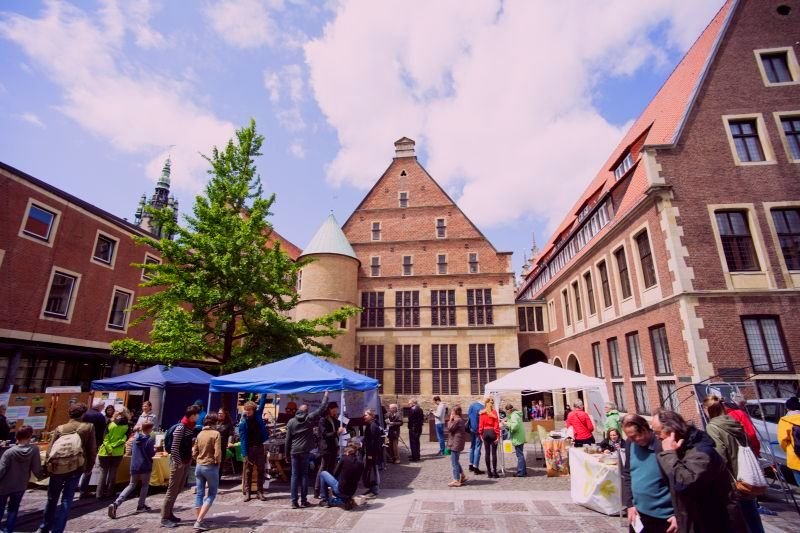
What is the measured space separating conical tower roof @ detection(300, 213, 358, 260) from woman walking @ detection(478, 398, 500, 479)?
16644mm

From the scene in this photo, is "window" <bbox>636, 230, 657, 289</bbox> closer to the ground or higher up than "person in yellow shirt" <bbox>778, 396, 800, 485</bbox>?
higher up

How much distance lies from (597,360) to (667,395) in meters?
5.95

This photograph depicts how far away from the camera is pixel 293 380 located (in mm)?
9047

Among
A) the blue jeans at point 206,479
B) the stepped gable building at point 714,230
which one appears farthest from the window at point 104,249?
the stepped gable building at point 714,230

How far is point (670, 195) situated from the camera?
44.5 feet

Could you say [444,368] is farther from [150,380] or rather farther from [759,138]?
[759,138]

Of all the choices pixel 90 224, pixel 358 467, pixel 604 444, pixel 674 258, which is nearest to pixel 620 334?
pixel 674 258

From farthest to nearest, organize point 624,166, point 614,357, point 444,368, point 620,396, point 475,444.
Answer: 1. point 444,368
2. point 624,166
3. point 614,357
4. point 620,396
5. point 475,444

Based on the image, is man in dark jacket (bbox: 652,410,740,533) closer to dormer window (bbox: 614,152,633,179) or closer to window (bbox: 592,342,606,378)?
window (bbox: 592,342,606,378)

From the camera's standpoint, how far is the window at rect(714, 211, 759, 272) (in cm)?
1286

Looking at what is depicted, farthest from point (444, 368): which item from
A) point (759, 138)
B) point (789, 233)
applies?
point (759, 138)

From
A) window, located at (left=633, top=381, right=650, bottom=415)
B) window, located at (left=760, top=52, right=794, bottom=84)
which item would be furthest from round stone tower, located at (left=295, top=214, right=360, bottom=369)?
window, located at (left=760, top=52, right=794, bottom=84)

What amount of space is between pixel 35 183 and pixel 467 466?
2007 centimetres

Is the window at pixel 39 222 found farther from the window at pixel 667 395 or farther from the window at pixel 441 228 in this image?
the window at pixel 667 395
